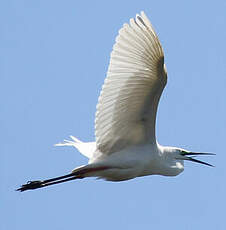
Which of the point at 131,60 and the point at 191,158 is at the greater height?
the point at 131,60

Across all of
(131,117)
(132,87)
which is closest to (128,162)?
(131,117)

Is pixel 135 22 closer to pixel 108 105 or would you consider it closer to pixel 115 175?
pixel 108 105

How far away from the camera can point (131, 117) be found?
324 inches

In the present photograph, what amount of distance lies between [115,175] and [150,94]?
1429 millimetres

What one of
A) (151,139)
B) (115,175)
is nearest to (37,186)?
(115,175)

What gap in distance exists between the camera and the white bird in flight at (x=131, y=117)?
743 centimetres

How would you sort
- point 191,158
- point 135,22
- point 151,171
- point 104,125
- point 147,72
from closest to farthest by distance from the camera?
1. point 135,22
2. point 147,72
3. point 104,125
4. point 151,171
5. point 191,158

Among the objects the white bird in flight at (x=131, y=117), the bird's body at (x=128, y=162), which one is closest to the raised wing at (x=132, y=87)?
the white bird in flight at (x=131, y=117)

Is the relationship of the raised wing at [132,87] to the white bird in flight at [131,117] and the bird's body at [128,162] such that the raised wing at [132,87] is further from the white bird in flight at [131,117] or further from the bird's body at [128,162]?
the bird's body at [128,162]

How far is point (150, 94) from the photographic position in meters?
7.86

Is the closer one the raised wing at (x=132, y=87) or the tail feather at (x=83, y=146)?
the raised wing at (x=132, y=87)

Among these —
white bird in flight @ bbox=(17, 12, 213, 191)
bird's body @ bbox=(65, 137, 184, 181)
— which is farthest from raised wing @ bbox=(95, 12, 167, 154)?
bird's body @ bbox=(65, 137, 184, 181)

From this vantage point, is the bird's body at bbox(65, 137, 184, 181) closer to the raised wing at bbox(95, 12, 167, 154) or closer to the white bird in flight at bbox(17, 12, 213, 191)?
the white bird in flight at bbox(17, 12, 213, 191)

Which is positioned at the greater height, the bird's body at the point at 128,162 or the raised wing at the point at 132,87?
the raised wing at the point at 132,87
